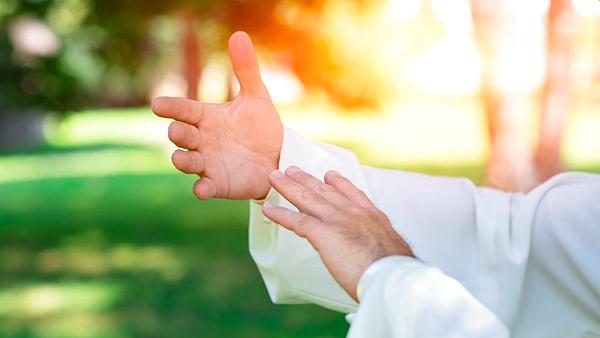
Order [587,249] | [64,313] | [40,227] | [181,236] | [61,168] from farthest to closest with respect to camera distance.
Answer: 1. [61,168]
2. [40,227]
3. [181,236]
4. [64,313]
5. [587,249]

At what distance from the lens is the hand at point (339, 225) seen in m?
1.43

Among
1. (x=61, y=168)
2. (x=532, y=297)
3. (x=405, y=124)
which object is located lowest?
(x=405, y=124)

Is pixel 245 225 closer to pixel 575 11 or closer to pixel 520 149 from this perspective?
pixel 520 149

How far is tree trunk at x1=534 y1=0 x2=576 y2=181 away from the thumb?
24.0 ft

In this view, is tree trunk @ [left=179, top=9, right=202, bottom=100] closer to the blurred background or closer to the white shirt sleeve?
the blurred background

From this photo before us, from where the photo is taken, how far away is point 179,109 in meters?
1.91

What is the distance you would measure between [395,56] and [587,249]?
2652 cm

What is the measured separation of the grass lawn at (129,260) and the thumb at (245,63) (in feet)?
11.6

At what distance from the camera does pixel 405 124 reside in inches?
977

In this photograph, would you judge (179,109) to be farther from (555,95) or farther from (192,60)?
(192,60)

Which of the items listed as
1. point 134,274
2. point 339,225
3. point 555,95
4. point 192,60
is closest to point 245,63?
point 339,225

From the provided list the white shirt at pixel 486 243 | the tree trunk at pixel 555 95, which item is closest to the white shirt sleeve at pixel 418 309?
the white shirt at pixel 486 243

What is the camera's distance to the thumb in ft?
6.18

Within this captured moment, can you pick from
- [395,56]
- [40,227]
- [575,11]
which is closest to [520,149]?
[575,11]
